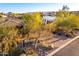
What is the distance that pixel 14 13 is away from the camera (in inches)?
73.5

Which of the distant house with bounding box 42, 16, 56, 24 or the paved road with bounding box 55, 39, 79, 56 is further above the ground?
the distant house with bounding box 42, 16, 56, 24

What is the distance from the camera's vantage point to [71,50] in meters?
1.88

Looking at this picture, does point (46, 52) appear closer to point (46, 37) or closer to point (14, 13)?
point (46, 37)

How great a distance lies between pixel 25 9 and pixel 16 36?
10.6 inches

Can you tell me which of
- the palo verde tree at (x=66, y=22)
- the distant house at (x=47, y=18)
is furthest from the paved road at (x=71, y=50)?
the distant house at (x=47, y=18)

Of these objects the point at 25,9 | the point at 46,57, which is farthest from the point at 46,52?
the point at 25,9

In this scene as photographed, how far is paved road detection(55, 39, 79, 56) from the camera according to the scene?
1.87 m

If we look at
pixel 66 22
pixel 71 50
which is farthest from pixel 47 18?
pixel 71 50

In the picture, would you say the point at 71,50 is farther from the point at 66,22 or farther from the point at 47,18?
the point at 47,18

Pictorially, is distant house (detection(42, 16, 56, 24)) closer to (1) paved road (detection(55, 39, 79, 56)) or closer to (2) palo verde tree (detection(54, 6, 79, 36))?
(2) palo verde tree (detection(54, 6, 79, 36))

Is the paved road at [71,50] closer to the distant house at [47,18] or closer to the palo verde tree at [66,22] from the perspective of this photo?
the palo verde tree at [66,22]

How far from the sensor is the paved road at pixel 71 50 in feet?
6.14

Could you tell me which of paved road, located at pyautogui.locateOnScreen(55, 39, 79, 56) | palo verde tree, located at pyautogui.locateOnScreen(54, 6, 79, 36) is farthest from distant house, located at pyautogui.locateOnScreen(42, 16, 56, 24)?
paved road, located at pyautogui.locateOnScreen(55, 39, 79, 56)

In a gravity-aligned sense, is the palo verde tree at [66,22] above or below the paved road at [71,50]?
above
